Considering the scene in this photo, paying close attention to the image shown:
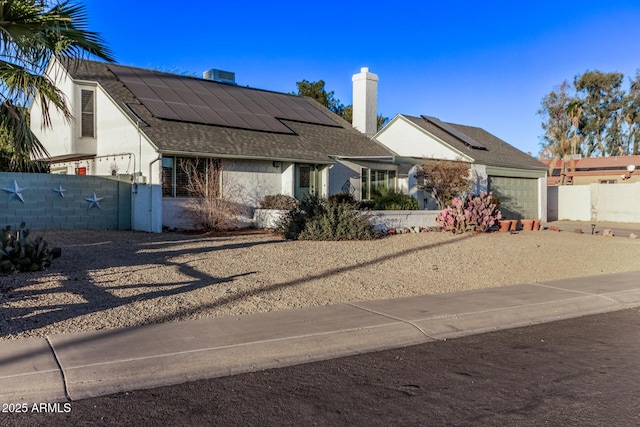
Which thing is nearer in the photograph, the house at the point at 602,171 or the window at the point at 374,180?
the window at the point at 374,180

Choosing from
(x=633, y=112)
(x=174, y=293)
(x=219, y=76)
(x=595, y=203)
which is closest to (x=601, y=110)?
(x=633, y=112)

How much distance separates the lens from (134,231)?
18953 millimetres

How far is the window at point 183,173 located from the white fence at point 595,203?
69.5 ft

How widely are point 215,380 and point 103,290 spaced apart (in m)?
4.15

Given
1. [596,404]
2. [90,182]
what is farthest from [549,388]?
A: [90,182]

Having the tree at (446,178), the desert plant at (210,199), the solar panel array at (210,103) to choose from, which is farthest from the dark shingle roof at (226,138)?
the tree at (446,178)

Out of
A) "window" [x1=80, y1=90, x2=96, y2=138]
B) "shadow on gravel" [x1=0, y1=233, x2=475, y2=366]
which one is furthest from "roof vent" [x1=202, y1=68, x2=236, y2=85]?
"shadow on gravel" [x1=0, y1=233, x2=475, y2=366]

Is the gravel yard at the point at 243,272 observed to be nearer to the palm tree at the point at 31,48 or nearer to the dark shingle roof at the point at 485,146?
the palm tree at the point at 31,48

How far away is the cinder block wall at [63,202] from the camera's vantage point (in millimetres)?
17922

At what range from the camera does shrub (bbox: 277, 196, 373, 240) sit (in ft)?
54.2

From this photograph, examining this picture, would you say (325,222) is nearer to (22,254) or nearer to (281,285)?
(281,285)

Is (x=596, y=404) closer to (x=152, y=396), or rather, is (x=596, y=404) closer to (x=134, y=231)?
(x=152, y=396)

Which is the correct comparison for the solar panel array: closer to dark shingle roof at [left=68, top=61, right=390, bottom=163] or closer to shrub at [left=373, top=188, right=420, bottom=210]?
dark shingle roof at [left=68, top=61, right=390, bottom=163]

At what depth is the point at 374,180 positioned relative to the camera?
25797 mm
